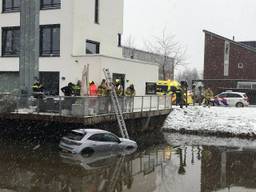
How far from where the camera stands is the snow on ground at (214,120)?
29.3 metres

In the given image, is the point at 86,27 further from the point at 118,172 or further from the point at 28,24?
the point at 118,172

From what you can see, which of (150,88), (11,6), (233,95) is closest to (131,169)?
(150,88)

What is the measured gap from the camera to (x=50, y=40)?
27.8 meters

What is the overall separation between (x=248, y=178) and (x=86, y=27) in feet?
54.4

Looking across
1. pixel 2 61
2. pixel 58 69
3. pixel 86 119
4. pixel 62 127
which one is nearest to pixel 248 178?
pixel 86 119

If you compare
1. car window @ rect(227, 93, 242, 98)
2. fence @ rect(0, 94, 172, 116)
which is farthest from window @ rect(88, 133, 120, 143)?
car window @ rect(227, 93, 242, 98)

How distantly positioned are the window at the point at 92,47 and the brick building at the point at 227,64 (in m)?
23.6

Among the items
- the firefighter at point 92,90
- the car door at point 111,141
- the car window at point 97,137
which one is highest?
the firefighter at point 92,90

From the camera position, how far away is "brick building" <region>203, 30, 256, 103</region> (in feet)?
162

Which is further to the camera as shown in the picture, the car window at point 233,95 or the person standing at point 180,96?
the car window at point 233,95

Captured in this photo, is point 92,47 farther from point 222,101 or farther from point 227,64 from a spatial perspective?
point 227,64

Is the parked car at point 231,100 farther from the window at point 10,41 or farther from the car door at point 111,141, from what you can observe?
the car door at point 111,141

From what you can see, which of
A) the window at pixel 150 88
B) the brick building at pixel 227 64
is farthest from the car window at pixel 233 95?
the brick building at pixel 227 64

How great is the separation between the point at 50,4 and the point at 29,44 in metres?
4.02
